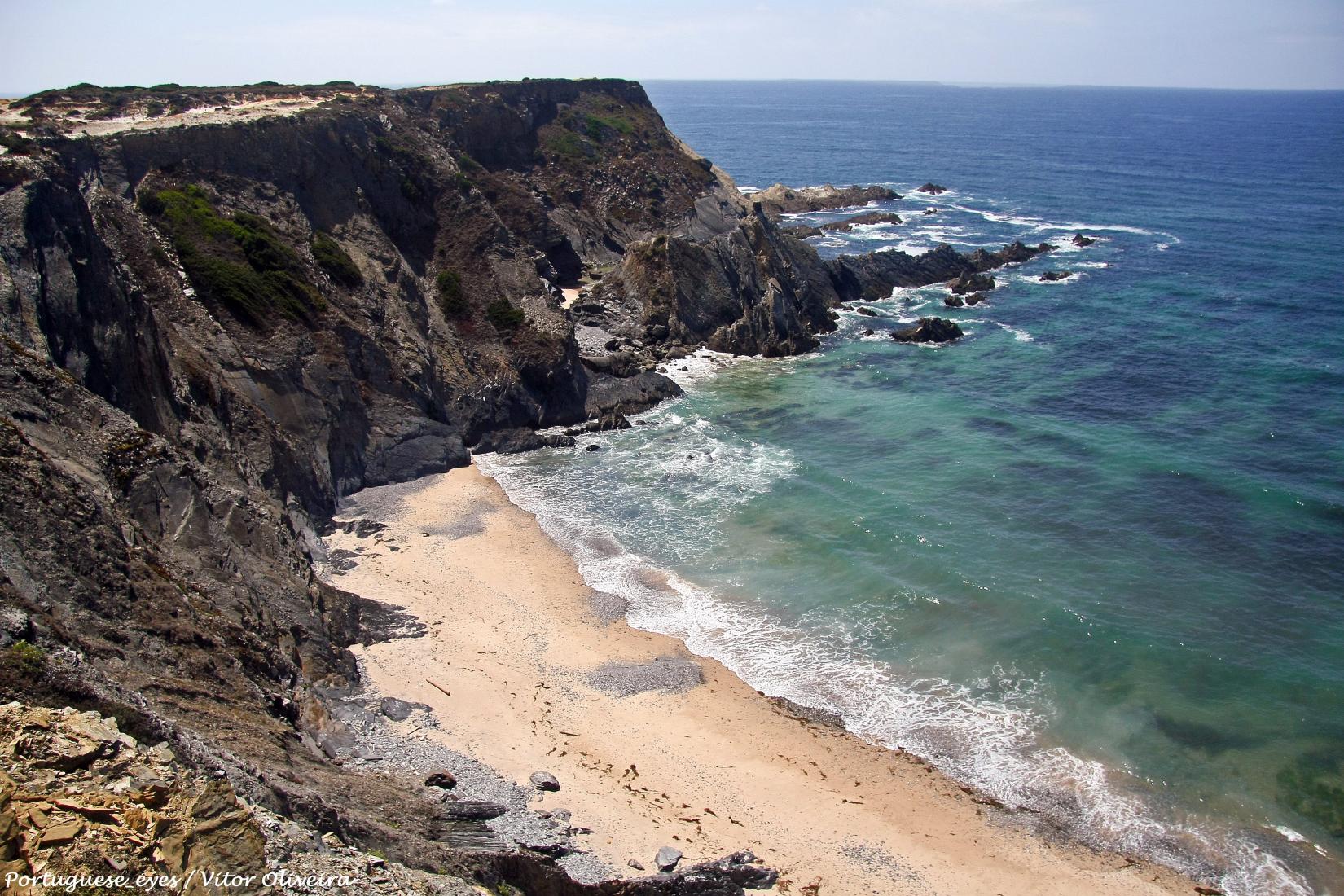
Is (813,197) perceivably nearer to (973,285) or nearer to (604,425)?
(973,285)

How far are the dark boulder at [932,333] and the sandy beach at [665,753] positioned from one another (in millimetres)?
33070

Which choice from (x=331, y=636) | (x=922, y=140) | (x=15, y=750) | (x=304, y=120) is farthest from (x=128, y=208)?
(x=922, y=140)

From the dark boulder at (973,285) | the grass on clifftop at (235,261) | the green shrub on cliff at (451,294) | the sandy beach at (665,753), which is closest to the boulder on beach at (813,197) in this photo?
the dark boulder at (973,285)

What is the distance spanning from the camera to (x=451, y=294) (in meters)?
44.4

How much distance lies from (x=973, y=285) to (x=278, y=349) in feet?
164

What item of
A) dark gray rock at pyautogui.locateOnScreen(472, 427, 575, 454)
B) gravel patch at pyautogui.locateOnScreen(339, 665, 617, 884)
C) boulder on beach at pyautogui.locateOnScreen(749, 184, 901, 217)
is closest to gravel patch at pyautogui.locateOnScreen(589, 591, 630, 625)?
gravel patch at pyautogui.locateOnScreen(339, 665, 617, 884)

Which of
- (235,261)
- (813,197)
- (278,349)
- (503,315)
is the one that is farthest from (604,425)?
(813,197)

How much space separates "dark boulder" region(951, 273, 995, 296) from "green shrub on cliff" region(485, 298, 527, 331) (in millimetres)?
35750

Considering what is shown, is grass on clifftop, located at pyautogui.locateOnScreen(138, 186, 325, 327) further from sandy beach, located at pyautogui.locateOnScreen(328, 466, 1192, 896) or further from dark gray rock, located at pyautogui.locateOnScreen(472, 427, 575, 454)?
sandy beach, located at pyautogui.locateOnScreen(328, 466, 1192, 896)

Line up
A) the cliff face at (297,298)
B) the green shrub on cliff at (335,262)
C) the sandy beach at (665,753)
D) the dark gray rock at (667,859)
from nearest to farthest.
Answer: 1. the dark gray rock at (667,859)
2. the sandy beach at (665,753)
3. the cliff face at (297,298)
4. the green shrub on cliff at (335,262)

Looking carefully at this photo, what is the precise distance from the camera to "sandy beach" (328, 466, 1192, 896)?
1814 cm

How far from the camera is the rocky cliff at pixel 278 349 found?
14.8 metres

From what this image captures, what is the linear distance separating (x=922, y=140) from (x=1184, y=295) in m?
108

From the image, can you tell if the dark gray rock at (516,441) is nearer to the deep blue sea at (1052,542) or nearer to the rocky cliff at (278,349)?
the rocky cliff at (278,349)
